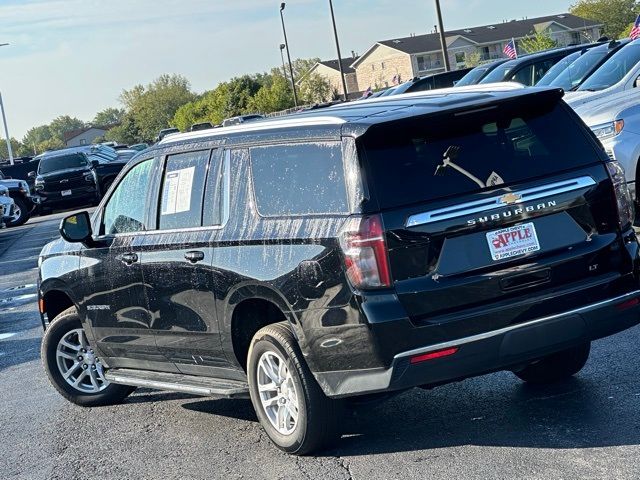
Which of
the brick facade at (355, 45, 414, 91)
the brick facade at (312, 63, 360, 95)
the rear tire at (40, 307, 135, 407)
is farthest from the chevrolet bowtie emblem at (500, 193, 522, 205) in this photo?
the brick facade at (312, 63, 360, 95)

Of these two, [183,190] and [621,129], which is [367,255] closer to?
[183,190]

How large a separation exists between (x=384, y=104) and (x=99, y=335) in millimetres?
2756

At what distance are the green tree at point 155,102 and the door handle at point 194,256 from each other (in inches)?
5763

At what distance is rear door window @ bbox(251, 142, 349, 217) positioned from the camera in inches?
223

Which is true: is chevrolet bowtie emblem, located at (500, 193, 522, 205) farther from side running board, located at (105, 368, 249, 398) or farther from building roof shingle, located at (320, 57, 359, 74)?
building roof shingle, located at (320, 57, 359, 74)

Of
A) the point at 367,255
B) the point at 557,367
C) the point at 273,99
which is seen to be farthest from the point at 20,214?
the point at 273,99

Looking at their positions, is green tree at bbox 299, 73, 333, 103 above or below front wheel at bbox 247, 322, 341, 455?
below

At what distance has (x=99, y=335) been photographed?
7.70 metres

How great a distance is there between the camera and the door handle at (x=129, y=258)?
7125 mm

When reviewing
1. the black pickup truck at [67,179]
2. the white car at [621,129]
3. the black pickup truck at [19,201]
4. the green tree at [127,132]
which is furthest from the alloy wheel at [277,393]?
the green tree at [127,132]

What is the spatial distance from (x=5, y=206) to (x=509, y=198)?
27166 mm

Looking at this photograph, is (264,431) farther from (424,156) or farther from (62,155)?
(62,155)

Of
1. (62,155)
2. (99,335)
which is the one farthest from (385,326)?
(62,155)

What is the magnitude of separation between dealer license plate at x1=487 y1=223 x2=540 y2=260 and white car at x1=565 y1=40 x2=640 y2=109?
27.2ft
